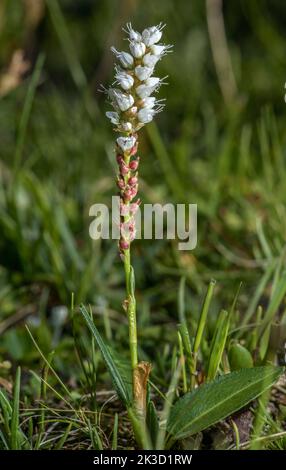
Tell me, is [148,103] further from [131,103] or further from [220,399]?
[220,399]

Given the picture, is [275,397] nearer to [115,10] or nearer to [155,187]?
[155,187]

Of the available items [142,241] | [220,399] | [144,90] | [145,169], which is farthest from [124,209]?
[145,169]

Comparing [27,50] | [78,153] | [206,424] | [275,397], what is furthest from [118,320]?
[27,50]

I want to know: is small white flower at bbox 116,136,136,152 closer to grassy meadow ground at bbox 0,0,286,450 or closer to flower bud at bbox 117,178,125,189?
flower bud at bbox 117,178,125,189

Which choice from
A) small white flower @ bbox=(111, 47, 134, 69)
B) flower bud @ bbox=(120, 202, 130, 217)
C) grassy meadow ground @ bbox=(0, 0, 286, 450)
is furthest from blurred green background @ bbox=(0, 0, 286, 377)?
small white flower @ bbox=(111, 47, 134, 69)

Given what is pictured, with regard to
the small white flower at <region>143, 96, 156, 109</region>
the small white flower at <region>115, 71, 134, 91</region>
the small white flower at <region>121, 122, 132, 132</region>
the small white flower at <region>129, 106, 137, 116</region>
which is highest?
the small white flower at <region>115, 71, 134, 91</region>

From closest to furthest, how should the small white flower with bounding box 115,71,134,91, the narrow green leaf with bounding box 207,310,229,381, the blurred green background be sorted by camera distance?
the small white flower with bounding box 115,71,134,91
the narrow green leaf with bounding box 207,310,229,381
the blurred green background

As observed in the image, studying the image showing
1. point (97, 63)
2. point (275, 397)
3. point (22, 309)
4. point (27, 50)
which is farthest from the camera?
point (97, 63)
